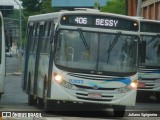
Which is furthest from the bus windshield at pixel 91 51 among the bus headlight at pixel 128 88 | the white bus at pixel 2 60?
the white bus at pixel 2 60

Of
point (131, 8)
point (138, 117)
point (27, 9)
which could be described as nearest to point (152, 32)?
point (138, 117)

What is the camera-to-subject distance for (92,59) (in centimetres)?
1809

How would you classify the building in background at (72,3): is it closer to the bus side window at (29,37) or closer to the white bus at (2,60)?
the bus side window at (29,37)

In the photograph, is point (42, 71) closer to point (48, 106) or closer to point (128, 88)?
point (48, 106)

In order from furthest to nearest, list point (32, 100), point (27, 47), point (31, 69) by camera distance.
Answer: point (27, 47) < point (32, 100) < point (31, 69)

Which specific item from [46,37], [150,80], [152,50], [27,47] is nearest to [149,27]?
[152,50]

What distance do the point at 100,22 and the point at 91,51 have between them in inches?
36.0

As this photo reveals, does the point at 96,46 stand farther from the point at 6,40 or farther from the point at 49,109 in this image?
the point at 6,40

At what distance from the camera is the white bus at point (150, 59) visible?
1049 inches

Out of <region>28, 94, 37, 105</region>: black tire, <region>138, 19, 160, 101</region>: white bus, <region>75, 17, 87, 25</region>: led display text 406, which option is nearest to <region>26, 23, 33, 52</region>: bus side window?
<region>28, 94, 37, 105</region>: black tire

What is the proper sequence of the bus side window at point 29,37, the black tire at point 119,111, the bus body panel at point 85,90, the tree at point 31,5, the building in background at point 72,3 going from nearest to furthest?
the bus body panel at point 85,90 < the black tire at point 119,111 < the bus side window at point 29,37 < the building in background at point 72,3 < the tree at point 31,5

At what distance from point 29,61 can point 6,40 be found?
1211mm

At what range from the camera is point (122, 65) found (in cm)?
1841

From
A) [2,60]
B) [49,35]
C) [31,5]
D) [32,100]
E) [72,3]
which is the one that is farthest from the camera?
[31,5]
